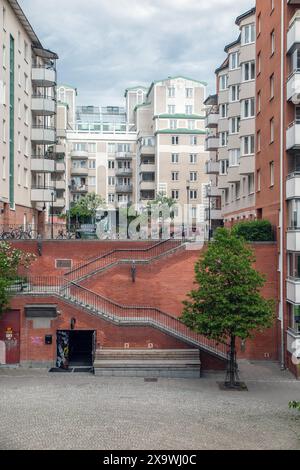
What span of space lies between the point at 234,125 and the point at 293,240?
61.8 feet

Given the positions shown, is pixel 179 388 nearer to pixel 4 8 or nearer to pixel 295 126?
pixel 295 126

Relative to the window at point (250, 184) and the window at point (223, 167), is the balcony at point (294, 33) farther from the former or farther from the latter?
the window at point (223, 167)

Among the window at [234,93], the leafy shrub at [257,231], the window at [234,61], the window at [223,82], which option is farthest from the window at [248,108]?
the window at [223,82]

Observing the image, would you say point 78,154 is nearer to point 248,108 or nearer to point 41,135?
point 41,135

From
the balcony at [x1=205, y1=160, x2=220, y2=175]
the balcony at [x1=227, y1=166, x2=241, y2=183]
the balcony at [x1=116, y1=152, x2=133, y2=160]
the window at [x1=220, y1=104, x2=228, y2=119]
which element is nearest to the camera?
the balcony at [x1=227, y1=166, x2=241, y2=183]

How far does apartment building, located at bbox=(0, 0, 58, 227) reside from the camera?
40484 millimetres

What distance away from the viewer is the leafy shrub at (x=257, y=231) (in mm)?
33438

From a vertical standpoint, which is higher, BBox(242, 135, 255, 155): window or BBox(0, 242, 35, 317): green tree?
BBox(242, 135, 255, 155): window

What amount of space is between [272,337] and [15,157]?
22.8 metres

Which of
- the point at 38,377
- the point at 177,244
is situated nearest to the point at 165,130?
the point at 177,244

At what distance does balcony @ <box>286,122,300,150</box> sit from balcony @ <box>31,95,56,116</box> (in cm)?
2464

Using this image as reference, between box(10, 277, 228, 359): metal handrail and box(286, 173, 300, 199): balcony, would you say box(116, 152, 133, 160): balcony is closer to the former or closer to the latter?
box(10, 277, 228, 359): metal handrail

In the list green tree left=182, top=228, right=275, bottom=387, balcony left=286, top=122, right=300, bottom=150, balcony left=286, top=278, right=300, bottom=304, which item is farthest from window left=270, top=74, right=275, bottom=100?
balcony left=286, top=278, right=300, bottom=304

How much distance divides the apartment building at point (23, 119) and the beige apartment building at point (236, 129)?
14.9 m
